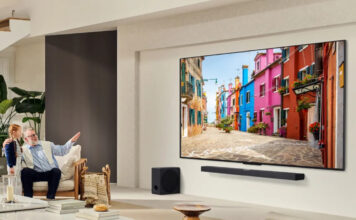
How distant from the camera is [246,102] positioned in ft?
22.5

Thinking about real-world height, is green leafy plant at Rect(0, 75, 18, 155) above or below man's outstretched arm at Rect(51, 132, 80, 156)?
above

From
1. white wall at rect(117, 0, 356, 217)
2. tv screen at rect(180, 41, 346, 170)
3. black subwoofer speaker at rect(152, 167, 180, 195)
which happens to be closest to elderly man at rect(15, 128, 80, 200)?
black subwoofer speaker at rect(152, 167, 180, 195)

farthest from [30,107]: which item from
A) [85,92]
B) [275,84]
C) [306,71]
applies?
[306,71]

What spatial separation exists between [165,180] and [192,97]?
1.23 metres

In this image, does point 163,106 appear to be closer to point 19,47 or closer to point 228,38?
point 228,38

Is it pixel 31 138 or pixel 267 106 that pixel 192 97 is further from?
pixel 31 138

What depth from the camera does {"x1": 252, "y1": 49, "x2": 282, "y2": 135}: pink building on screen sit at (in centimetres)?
646

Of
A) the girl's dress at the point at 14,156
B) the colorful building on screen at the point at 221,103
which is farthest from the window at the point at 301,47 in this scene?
the girl's dress at the point at 14,156

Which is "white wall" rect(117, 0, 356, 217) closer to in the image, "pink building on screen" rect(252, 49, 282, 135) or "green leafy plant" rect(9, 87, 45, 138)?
"pink building on screen" rect(252, 49, 282, 135)

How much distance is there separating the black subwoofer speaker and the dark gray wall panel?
148cm

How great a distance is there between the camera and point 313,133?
6.02 m

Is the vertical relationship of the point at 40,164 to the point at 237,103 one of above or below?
below

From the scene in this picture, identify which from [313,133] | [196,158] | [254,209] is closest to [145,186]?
[196,158]

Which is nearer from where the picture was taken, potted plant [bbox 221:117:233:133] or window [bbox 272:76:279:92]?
window [bbox 272:76:279:92]
